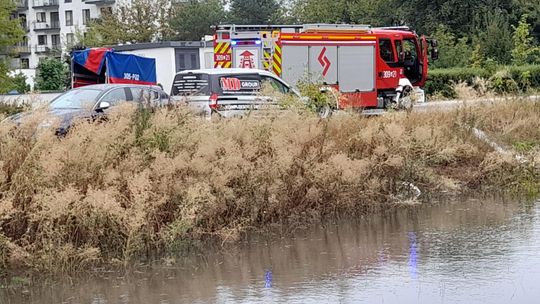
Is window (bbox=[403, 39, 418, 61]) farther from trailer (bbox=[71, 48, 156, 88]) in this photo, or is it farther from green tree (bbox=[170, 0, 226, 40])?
green tree (bbox=[170, 0, 226, 40])

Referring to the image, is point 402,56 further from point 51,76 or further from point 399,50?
point 51,76

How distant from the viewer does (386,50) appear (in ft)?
85.2

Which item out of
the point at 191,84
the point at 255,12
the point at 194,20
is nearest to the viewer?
the point at 191,84

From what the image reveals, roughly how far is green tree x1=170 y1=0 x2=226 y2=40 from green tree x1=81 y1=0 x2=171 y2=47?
6535 millimetres

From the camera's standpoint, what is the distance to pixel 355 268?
9344 mm

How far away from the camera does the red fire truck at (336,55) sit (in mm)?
24188

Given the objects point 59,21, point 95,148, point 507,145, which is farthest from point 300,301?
point 59,21

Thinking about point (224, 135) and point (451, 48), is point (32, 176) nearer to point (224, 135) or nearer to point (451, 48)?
point (224, 135)

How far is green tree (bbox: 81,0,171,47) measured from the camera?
209ft

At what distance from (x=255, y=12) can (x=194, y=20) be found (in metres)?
5.92

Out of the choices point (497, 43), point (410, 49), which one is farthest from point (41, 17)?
point (410, 49)

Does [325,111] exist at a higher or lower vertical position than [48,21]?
lower

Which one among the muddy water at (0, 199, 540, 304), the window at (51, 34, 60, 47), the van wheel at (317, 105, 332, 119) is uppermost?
the window at (51, 34, 60, 47)

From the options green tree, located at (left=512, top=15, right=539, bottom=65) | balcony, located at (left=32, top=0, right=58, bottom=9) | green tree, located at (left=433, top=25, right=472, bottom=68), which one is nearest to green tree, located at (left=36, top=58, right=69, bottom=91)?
green tree, located at (left=433, top=25, right=472, bottom=68)
